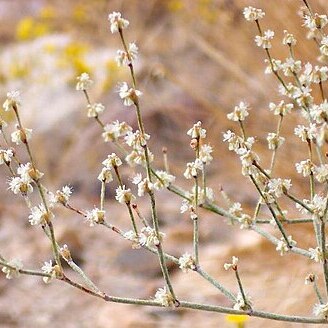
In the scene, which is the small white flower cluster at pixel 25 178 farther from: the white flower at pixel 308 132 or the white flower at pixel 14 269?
the white flower at pixel 308 132

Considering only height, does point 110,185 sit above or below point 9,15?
below

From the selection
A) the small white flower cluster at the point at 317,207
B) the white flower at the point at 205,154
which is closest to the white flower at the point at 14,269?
the white flower at the point at 205,154

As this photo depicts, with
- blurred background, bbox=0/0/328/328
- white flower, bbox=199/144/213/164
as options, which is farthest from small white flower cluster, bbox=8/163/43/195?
blurred background, bbox=0/0/328/328

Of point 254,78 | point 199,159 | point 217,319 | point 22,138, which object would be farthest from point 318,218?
point 254,78

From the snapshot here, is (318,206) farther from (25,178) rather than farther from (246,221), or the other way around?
(25,178)

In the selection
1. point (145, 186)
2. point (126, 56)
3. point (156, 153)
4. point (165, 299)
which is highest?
point (156, 153)

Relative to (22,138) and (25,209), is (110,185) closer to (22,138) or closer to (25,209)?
(25,209)

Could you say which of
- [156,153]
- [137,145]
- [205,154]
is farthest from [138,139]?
[156,153]

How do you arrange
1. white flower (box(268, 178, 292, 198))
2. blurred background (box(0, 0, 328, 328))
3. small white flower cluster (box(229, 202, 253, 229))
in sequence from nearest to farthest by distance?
white flower (box(268, 178, 292, 198)) < small white flower cluster (box(229, 202, 253, 229)) < blurred background (box(0, 0, 328, 328))

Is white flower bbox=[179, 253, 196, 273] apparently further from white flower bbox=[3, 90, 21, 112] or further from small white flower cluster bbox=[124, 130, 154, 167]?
white flower bbox=[3, 90, 21, 112]
